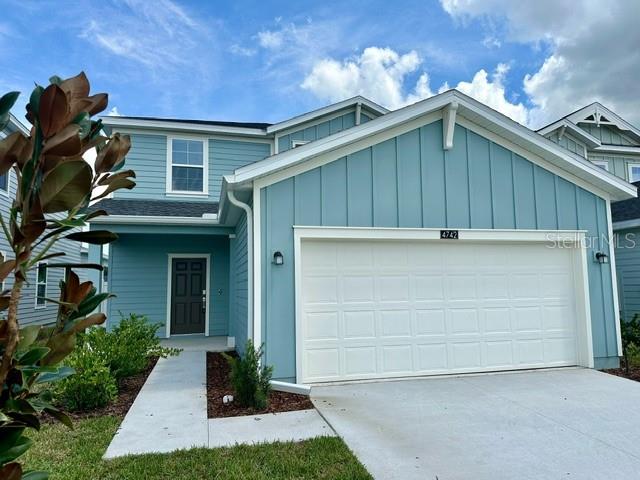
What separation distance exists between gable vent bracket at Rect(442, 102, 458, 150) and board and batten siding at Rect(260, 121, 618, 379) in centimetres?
10

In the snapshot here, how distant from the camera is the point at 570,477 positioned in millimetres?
3340

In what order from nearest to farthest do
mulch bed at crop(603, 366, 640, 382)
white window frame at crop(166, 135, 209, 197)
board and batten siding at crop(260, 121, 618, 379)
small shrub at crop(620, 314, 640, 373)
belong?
board and batten siding at crop(260, 121, 618, 379)
mulch bed at crop(603, 366, 640, 382)
small shrub at crop(620, 314, 640, 373)
white window frame at crop(166, 135, 209, 197)

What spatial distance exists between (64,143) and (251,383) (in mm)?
4338

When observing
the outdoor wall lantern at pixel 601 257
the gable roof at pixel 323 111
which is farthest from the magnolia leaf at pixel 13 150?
the gable roof at pixel 323 111

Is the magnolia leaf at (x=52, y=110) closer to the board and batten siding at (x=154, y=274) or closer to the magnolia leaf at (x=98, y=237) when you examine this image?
the magnolia leaf at (x=98, y=237)

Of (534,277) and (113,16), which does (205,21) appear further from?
(534,277)

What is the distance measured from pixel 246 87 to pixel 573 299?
1094cm

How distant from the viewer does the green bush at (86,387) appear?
512 centimetres

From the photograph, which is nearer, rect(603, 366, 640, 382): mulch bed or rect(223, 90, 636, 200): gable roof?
rect(223, 90, 636, 200): gable roof

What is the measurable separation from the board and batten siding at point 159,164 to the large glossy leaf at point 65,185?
10.2 meters

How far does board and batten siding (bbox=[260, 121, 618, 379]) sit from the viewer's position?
5.95 metres

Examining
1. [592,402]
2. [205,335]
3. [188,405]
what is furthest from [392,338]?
[205,335]

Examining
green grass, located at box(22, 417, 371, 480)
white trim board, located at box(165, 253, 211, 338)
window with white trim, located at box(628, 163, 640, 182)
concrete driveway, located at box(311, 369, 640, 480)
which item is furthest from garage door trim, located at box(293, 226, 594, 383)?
window with white trim, located at box(628, 163, 640, 182)

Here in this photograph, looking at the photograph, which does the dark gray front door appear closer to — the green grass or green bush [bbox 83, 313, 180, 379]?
green bush [bbox 83, 313, 180, 379]
